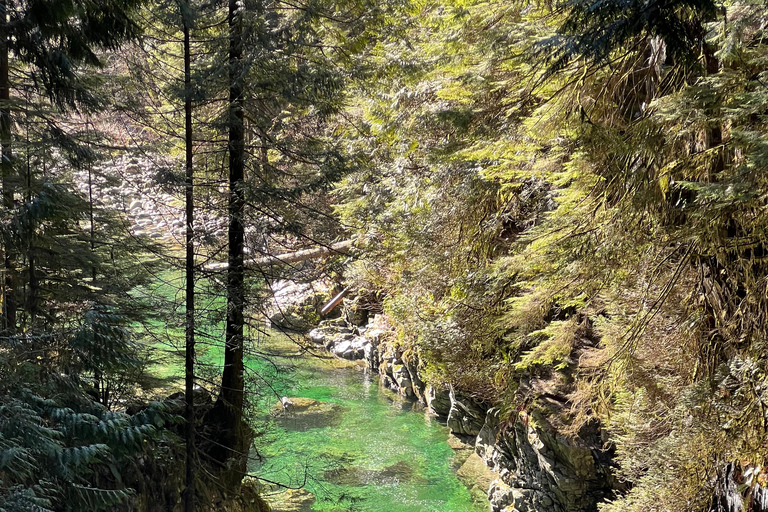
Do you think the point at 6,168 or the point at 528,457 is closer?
the point at 6,168

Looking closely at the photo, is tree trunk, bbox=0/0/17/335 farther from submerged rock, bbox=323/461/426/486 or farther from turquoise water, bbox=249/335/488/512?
submerged rock, bbox=323/461/426/486

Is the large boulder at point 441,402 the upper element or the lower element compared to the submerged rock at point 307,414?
upper

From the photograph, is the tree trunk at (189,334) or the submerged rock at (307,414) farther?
the submerged rock at (307,414)

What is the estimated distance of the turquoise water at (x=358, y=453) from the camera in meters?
10.5

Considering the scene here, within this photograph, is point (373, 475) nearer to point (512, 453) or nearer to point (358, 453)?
point (358, 453)

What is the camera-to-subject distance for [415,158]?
12742 mm

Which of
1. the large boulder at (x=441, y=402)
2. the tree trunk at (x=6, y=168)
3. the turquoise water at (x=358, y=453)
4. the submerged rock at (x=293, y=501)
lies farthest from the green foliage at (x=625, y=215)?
the tree trunk at (x=6, y=168)

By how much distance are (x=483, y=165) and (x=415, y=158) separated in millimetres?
3026

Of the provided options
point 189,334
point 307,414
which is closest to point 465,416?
point 307,414

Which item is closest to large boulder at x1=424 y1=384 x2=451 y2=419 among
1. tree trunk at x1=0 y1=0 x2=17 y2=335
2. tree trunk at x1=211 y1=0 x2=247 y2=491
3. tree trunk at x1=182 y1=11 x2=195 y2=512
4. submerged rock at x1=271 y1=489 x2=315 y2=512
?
submerged rock at x1=271 y1=489 x2=315 y2=512

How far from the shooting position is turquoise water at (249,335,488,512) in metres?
10.5

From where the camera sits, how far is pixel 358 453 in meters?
12.2

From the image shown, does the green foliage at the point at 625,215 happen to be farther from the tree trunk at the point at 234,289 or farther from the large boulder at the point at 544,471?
the tree trunk at the point at 234,289

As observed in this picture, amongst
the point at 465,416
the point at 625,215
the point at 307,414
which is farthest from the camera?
the point at 307,414
